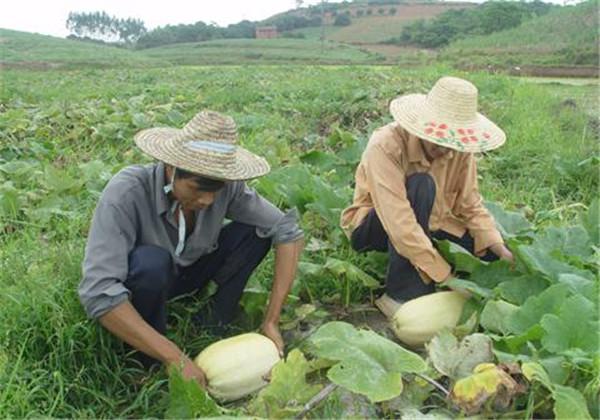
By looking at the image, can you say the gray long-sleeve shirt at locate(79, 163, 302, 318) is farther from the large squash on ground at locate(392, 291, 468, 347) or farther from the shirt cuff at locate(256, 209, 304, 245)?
the large squash on ground at locate(392, 291, 468, 347)

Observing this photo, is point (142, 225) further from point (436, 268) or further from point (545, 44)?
point (545, 44)

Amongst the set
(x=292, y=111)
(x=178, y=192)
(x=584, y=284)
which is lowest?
(x=292, y=111)

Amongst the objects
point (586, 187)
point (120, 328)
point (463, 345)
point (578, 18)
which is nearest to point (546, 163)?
point (586, 187)

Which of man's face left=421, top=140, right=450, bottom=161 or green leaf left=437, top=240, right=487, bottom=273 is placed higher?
man's face left=421, top=140, right=450, bottom=161

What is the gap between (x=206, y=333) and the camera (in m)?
2.81

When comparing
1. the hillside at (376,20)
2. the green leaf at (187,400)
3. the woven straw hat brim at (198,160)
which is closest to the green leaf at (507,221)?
the woven straw hat brim at (198,160)

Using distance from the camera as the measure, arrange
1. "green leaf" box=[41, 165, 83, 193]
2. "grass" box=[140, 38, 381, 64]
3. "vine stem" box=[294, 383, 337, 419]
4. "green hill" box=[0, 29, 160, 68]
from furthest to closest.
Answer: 1. "grass" box=[140, 38, 381, 64]
2. "green hill" box=[0, 29, 160, 68]
3. "green leaf" box=[41, 165, 83, 193]
4. "vine stem" box=[294, 383, 337, 419]

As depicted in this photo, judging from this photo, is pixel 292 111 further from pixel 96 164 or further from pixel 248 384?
pixel 248 384

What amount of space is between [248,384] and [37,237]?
59.0 inches

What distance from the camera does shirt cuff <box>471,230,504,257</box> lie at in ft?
9.75

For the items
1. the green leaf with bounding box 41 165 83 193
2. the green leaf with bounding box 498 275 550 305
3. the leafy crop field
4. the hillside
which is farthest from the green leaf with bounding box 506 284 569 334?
the hillside

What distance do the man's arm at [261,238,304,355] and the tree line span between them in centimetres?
3308

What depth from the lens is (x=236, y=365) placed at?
237 centimetres

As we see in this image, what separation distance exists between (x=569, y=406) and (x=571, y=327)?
0.90ft
